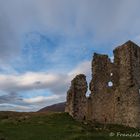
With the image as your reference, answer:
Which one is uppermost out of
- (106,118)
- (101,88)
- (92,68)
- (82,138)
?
(92,68)

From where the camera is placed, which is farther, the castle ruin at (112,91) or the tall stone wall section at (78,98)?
the tall stone wall section at (78,98)

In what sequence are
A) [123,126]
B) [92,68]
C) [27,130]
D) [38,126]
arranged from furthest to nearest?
[92,68] → [123,126] → [38,126] → [27,130]

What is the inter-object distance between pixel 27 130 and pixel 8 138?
4.50 metres

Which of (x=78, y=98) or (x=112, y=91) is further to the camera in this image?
(x=112, y=91)

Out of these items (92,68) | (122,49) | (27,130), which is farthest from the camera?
(92,68)

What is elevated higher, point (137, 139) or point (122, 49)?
point (122, 49)

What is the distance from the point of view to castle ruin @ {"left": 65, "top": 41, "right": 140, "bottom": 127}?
136 ft

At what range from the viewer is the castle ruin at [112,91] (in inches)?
1626

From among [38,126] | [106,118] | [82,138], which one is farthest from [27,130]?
[106,118]

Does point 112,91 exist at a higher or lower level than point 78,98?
higher

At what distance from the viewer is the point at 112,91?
44.7m

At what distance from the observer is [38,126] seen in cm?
3122

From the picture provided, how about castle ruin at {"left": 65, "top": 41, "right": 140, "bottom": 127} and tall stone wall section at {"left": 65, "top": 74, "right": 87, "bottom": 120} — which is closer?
castle ruin at {"left": 65, "top": 41, "right": 140, "bottom": 127}

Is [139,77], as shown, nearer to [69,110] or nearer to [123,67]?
[123,67]
